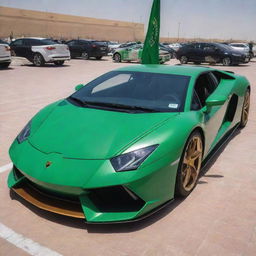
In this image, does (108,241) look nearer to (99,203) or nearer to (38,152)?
(99,203)

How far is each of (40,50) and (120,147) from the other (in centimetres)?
1483

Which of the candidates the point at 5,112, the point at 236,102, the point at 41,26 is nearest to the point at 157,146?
the point at 236,102

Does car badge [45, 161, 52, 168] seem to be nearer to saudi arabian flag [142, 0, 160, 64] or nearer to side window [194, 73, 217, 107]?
side window [194, 73, 217, 107]

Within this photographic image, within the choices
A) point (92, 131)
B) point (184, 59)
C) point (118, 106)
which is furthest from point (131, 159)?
point (184, 59)

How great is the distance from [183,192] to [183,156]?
15.5 inches

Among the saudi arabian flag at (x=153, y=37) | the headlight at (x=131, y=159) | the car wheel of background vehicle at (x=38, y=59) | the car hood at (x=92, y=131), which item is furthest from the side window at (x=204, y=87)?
the car wheel of background vehicle at (x=38, y=59)

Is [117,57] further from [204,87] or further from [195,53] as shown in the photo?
[204,87]

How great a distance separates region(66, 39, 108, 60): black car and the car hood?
1920 centimetres

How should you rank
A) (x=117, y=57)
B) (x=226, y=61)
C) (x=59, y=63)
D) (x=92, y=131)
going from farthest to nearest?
(x=117, y=57)
(x=226, y=61)
(x=59, y=63)
(x=92, y=131)

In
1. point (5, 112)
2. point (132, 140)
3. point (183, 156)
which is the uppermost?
point (132, 140)

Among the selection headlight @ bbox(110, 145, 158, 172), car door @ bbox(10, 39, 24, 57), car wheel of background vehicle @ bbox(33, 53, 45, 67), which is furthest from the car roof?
car door @ bbox(10, 39, 24, 57)

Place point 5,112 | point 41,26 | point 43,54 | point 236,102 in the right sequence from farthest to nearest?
point 41,26, point 43,54, point 5,112, point 236,102

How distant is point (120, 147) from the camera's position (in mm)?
2672

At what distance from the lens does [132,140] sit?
8.98 feet
